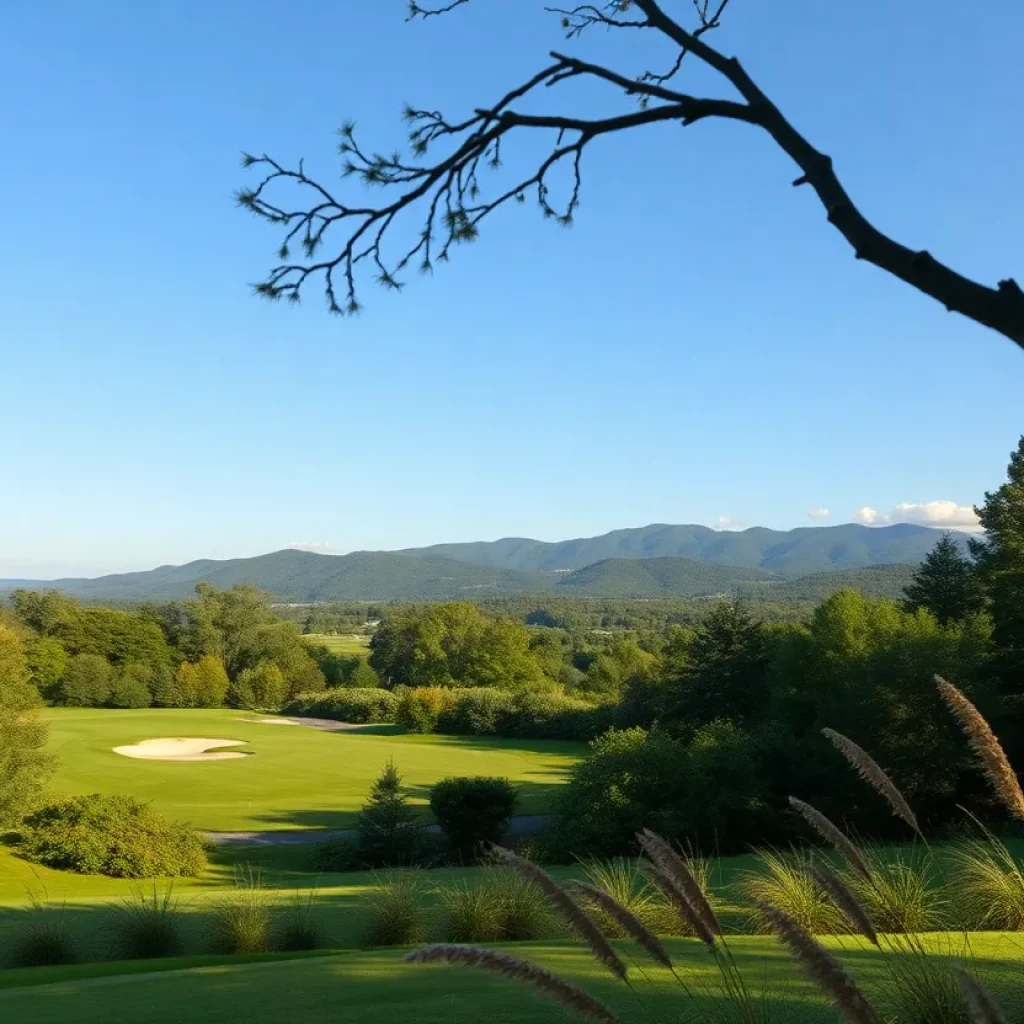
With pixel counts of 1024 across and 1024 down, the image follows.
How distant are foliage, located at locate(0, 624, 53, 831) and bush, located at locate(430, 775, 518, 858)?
9540mm

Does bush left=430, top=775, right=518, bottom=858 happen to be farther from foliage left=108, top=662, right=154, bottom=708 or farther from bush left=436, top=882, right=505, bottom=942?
foliage left=108, top=662, right=154, bottom=708

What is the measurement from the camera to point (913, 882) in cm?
738

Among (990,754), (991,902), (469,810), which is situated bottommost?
(469,810)

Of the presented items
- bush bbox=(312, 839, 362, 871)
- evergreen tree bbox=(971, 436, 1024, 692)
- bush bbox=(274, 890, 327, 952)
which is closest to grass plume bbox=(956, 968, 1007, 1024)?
bush bbox=(274, 890, 327, 952)

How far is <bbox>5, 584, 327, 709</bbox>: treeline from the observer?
2527 inches

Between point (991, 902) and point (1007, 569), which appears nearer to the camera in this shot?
point (991, 902)

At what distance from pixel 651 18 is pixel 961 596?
104ft

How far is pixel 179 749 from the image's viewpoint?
42438 mm

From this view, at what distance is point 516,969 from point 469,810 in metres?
23.1

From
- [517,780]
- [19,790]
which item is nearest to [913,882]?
[19,790]

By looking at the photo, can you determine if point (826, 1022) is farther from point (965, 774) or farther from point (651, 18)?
point (965, 774)

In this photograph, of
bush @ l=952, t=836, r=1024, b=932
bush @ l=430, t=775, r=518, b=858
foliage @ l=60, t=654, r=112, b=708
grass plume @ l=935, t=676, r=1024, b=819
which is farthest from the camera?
foliage @ l=60, t=654, r=112, b=708

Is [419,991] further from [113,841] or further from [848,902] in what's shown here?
[113,841]

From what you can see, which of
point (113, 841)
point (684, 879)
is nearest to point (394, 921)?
point (684, 879)
